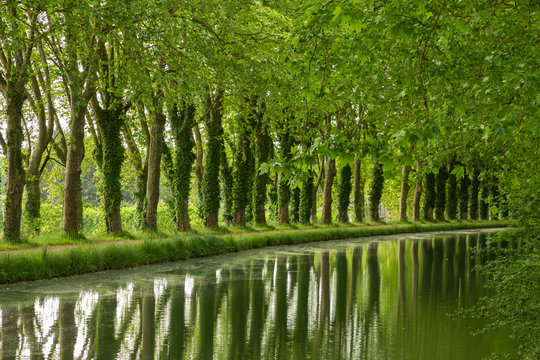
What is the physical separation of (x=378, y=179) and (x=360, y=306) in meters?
35.9

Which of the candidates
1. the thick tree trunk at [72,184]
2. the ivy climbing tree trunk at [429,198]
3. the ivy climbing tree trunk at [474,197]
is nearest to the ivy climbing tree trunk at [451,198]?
the ivy climbing tree trunk at [474,197]

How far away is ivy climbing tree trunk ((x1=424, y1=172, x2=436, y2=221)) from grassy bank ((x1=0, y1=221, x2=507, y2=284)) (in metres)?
25.7

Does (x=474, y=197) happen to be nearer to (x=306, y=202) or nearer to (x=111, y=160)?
(x=306, y=202)

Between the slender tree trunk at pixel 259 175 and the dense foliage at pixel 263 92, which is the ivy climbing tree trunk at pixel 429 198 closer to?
the dense foliage at pixel 263 92

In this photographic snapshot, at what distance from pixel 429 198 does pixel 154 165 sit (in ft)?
116

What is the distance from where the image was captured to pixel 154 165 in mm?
26500

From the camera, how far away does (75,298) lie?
13.5 m

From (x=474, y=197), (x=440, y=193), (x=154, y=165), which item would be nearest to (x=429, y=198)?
(x=440, y=193)

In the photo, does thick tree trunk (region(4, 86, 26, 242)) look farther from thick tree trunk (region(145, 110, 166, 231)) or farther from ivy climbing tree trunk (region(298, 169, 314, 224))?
ivy climbing tree trunk (region(298, 169, 314, 224))

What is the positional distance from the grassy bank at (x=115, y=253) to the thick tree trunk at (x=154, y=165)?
144 inches

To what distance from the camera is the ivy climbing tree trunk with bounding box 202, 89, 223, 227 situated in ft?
103

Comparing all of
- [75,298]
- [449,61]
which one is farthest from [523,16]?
[75,298]

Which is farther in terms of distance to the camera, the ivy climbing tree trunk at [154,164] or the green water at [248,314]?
the ivy climbing tree trunk at [154,164]

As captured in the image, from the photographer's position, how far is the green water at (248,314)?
9242 millimetres
